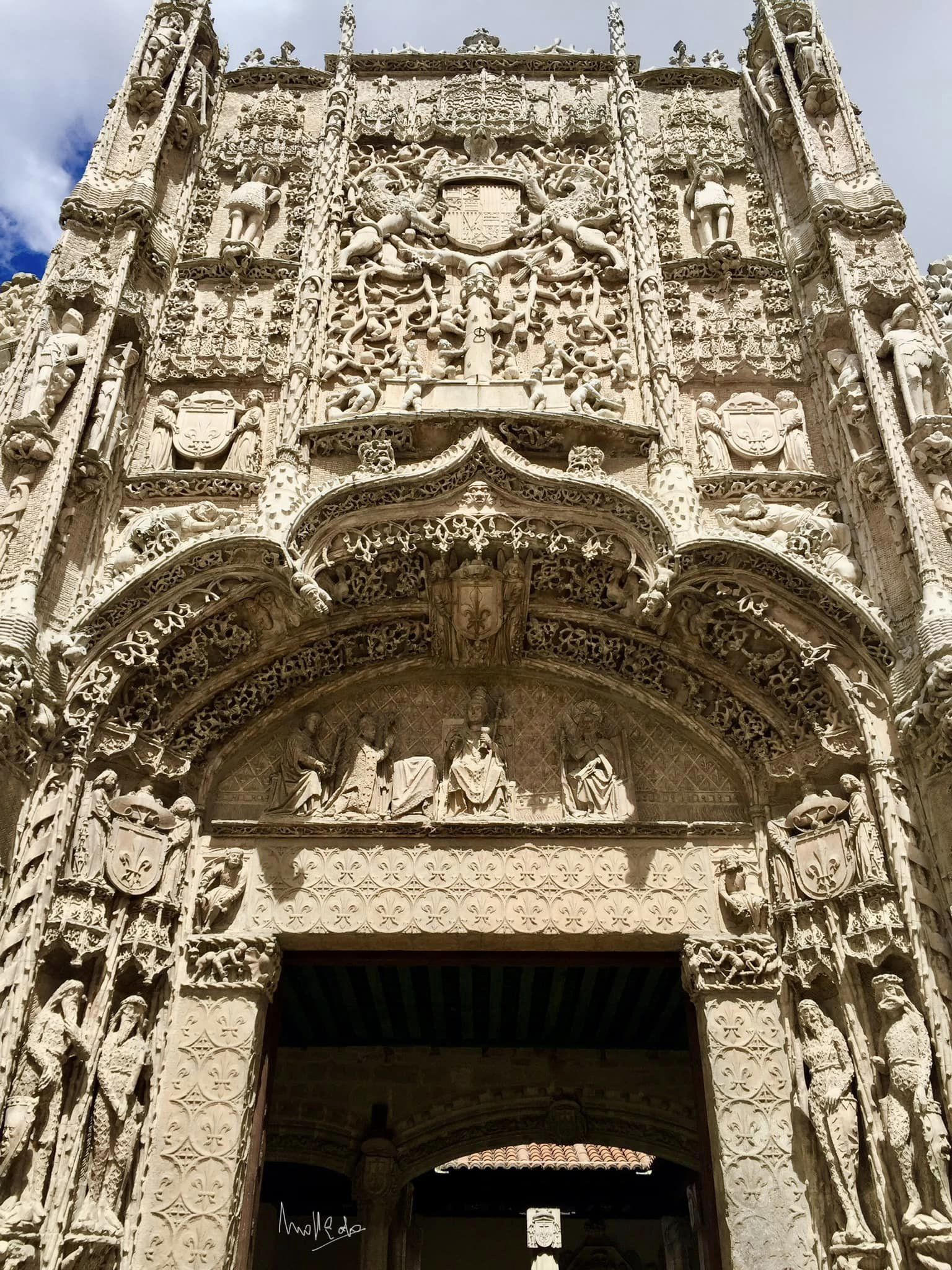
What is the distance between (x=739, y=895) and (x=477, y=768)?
189 centimetres

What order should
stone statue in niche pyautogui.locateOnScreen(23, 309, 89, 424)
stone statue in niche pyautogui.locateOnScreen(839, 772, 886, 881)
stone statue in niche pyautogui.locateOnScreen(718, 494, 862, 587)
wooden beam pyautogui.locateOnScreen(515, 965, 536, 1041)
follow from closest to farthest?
1. stone statue in niche pyautogui.locateOnScreen(839, 772, 886, 881)
2. stone statue in niche pyautogui.locateOnScreen(718, 494, 862, 587)
3. stone statue in niche pyautogui.locateOnScreen(23, 309, 89, 424)
4. wooden beam pyautogui.locateOnScreen(515, 965, 536, 1041)

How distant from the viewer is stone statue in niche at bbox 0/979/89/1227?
16.8 ft

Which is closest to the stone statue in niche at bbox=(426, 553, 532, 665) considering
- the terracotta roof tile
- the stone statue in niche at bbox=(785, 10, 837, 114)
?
the stone statue in niche at bbox=(785, 10, 837, 114)

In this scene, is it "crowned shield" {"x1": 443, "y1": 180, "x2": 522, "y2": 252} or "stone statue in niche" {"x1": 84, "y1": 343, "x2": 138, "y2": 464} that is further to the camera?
"crowned shield" {"x1": 443, "y1": 180, "x2": 522, "y2": 252}

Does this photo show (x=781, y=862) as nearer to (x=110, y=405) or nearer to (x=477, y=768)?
(x=477, y=768)

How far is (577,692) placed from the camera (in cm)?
760

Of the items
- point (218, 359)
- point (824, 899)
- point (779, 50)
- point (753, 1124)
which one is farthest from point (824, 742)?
point (779, 50)

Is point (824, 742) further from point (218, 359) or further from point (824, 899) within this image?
point (218, 359)

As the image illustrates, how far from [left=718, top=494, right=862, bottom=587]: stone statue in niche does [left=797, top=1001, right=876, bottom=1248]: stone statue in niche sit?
2.70 meters

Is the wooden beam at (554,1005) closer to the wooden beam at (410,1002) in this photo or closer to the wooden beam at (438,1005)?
the wooden beam at (438,1005)

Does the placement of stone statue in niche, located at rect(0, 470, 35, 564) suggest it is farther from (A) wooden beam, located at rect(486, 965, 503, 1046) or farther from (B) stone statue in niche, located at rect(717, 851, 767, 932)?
(B) stone statue in niche, located at rect(717, 851, 767, 932)

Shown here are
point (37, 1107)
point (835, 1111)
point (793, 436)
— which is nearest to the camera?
point (37, 1107)

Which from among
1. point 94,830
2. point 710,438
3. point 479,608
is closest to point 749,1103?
point 479,608

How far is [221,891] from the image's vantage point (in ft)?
21.4
